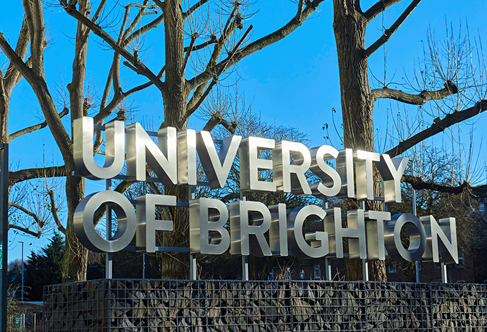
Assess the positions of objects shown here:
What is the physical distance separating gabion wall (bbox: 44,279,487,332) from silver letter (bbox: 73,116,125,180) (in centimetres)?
147

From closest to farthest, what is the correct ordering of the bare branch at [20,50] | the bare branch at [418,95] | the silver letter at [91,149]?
the silver letter at [91,149] < the bare branch at [418,95] < the bare branch at [20,50]

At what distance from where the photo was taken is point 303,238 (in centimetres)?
938

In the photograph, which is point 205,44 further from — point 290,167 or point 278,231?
point 278,231

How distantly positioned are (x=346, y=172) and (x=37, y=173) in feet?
34.8

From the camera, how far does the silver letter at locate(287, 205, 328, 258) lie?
30.1ft

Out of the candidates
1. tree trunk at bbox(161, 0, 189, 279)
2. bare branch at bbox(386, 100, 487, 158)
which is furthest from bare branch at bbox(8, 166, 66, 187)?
bare branch at bbox(386, 100, 487, 158)

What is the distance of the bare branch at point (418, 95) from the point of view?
1271 centimetres

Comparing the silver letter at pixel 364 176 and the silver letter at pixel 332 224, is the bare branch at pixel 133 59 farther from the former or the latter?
the silver letter at pixel 332 224

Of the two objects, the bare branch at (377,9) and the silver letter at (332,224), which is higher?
the bare branch at (377,9)

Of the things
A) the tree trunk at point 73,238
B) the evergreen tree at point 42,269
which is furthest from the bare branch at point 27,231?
the evergreen tree at point 42,269

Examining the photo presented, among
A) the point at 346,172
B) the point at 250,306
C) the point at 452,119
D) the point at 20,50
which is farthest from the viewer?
the point at 20,50

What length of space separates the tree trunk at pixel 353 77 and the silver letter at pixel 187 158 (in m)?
4.45

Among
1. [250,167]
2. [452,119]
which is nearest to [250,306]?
[250,167]

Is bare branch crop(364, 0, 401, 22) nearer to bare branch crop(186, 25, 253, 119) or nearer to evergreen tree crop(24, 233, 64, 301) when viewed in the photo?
bare branch crop(186, 25, 253, 119)
